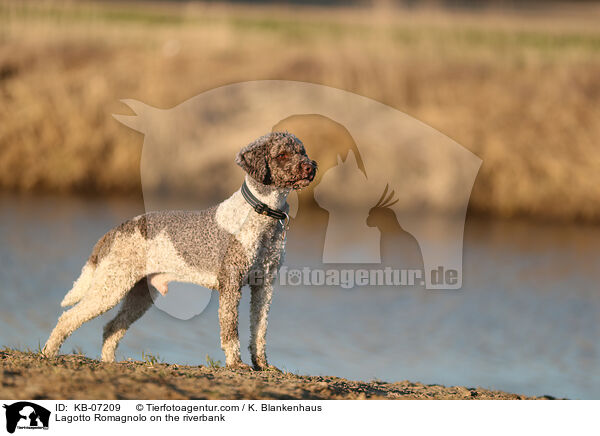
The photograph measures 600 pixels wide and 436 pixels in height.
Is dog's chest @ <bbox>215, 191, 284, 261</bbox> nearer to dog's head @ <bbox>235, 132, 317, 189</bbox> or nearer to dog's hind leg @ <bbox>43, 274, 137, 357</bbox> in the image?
dog's head @ <bbox>235, 132, 317, 189</bbox>

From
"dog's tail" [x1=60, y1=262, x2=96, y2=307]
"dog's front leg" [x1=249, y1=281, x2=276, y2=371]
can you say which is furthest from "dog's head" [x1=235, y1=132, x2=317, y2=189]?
"dog's tail" [x1=60, y1=262, x2=96, y2=307]

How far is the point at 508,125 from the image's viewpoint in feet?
87.9

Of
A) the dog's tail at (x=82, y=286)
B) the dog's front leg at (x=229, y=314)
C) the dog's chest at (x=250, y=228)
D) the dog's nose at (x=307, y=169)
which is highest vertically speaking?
the dog's nose at (x=307, y=169)

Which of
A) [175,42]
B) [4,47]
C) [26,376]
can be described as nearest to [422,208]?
[175,42]

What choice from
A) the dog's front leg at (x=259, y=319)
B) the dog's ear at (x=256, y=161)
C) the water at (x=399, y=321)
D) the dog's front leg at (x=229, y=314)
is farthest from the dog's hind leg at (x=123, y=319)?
the dog's ear at (x=256, y=161)

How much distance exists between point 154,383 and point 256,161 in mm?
2425

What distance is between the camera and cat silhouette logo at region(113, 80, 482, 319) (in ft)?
79.6

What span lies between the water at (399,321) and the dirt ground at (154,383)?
7.02ft

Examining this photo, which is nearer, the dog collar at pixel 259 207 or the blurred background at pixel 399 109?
the dog collar at pixel 259 207

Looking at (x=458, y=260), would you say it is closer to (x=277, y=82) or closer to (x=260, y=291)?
(x=277, y=82)

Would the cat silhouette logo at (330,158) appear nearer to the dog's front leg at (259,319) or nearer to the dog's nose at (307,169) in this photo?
the dog's front leg at (259,319)

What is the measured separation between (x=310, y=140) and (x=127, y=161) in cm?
541
